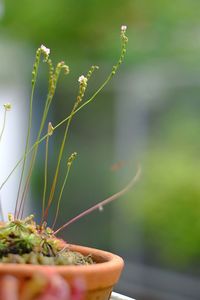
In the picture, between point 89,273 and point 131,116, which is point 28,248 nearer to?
point 89,273

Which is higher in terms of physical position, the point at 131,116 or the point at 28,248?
the point at 131,116

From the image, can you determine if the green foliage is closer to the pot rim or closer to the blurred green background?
the pot rim

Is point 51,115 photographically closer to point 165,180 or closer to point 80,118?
point 80,118

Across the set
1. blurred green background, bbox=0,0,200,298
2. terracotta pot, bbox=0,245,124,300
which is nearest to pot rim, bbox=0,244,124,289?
terracotta pot, bbox=0,245,124,300

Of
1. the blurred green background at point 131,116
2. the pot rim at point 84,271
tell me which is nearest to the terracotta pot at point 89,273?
the pot rim at point 84,271

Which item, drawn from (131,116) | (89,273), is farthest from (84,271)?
(131,116)
